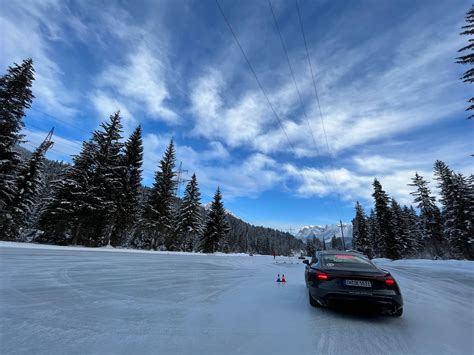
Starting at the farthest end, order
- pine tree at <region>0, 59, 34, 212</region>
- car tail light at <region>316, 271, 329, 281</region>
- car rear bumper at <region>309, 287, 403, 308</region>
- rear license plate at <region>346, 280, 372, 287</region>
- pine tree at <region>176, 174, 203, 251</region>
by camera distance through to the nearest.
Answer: pine tree at <region>176, 174, 203, 251</region> < pine tree at <region>0, 59, 34, 212</region> < car tail light at <region>316, 271, 329, 281</region> < rear license plate at <region>346, 280, 372, 287</region> < car rear bumper at <region>309, 287, 403, 308</region>

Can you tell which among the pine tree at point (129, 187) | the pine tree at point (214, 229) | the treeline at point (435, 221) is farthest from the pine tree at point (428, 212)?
the pine tree at point (129, 187)

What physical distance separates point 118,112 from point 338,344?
100ft

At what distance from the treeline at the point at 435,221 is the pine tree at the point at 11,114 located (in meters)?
49.9

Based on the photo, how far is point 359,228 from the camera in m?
53.6

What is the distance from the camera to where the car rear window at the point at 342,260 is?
511cm

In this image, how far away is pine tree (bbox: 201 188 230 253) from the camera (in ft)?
138

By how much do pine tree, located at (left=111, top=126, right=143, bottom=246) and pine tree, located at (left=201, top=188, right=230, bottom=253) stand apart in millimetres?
15011

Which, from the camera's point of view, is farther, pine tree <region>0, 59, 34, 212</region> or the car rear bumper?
pine tree <region>0, 59, 34, 212</region>

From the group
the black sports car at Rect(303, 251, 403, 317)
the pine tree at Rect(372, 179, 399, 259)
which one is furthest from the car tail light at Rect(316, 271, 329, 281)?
the pine tree at Rect(372, 179, 399, 259)

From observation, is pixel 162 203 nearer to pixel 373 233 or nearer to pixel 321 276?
pixel 321 276

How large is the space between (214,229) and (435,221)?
37.5m

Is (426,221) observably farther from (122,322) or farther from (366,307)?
(122,322)

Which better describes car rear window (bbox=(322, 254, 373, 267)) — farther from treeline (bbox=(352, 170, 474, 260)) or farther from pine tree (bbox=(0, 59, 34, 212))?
treeline (bbox=(352, 170, 474, 260))

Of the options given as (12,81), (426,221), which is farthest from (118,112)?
(426,221)
